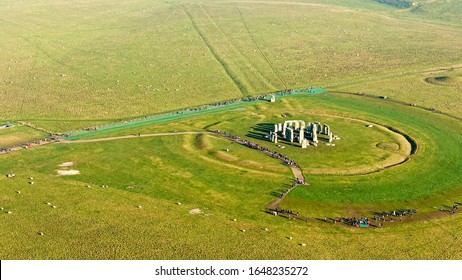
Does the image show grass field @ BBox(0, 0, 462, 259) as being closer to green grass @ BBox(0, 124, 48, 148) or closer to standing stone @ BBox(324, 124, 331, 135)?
green grass @ BBox(0, 124, 48, 148)

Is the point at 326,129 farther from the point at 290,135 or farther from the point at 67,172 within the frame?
the point at 67,172

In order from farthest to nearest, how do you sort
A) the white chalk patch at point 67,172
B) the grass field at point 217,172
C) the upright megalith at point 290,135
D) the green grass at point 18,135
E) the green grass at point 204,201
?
the green grass at point 18,135, the upright megalith at point 290,135, the white chalk patch at point 67,172, the grass field at point 217,172, the green grass at point 204,201

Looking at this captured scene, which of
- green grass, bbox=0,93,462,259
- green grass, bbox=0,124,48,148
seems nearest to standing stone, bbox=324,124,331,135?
green grass, bbox=0,93,462,259

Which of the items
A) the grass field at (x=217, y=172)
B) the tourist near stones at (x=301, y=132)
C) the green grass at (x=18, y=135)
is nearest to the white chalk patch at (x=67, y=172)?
the grass field at (x=217, y=172)

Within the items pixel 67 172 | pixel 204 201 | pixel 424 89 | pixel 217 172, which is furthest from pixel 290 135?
pixel 424 89

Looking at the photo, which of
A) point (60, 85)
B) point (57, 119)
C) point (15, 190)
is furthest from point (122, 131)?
point (60, 85)

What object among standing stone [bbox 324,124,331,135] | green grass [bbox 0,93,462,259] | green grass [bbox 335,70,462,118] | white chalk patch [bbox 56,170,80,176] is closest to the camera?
green grass [bbox 0,93,462,259]

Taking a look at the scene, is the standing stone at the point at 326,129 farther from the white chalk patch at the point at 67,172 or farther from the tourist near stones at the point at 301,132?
the white chalk patch at the point at 67,172
